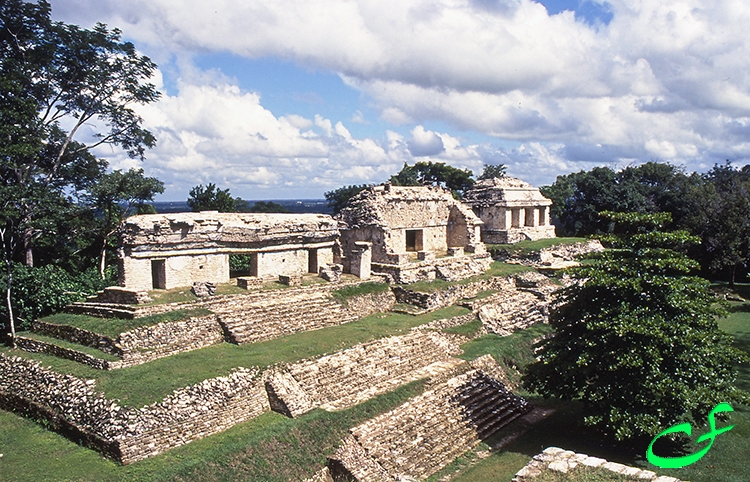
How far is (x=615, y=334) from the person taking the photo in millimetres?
10102

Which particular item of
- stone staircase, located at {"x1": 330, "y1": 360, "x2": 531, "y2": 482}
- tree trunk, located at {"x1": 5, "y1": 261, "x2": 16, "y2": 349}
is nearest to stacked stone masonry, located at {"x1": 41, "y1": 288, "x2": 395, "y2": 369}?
tree trunk, located at {"x1": 5, "y1": 261, "x2": 16, "y2": 349}

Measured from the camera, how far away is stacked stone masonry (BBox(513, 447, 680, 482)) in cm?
795

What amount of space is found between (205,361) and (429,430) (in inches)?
188

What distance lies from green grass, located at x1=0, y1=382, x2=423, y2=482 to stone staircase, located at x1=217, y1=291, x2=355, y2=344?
3.09 meters

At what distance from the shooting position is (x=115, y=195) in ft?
66.7

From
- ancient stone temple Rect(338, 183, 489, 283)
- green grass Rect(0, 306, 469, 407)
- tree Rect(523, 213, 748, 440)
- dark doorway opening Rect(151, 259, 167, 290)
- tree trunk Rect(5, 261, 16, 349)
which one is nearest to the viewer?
tree Rect(523, 213, 748, 440)

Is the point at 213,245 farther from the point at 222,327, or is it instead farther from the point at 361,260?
the point at 361,260

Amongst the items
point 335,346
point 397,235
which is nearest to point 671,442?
point 335,346

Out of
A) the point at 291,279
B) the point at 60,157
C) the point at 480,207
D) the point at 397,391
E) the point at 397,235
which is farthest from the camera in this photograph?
the point at 480,207

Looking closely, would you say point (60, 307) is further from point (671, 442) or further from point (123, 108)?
point (671, 442)

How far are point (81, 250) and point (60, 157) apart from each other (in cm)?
369

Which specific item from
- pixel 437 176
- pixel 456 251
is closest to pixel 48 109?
pixel 456 251

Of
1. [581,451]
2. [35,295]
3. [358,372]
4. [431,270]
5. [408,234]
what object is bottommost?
[581,451]

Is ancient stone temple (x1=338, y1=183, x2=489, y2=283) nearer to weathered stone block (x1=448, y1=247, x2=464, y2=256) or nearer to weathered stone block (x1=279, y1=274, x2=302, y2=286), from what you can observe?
weathered stone block (x1=448, y1=247, x2=464, y2=256)
